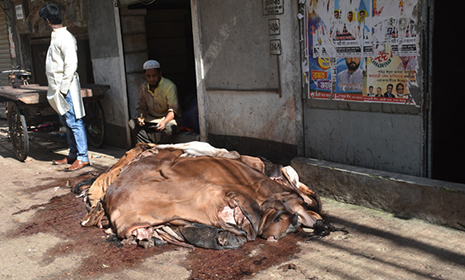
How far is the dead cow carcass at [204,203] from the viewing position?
3881 mm

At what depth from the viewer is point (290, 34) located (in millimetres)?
5023

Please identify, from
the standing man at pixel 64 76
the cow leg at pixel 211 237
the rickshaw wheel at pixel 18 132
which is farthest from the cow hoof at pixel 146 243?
the rickshaw wheel at pixel 18 132

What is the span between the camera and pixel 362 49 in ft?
14.4

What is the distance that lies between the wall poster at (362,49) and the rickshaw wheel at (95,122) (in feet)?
14.7

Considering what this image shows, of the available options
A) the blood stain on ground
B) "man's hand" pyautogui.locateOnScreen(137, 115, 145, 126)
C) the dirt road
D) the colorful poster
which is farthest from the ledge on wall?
"man's hand" pyautogui.locateOnScreen(137, 115, 145, 126)

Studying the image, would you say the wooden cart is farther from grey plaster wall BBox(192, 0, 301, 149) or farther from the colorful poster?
the colorful poster

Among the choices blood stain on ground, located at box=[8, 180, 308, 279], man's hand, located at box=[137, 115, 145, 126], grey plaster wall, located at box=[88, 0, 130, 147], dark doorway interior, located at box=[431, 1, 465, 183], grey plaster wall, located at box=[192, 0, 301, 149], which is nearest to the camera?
blood stain on ground, located at box=[8, 180, 308, 279]

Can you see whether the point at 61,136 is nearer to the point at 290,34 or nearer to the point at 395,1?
the point at 290,34

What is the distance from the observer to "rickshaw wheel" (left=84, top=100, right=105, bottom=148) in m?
8.08

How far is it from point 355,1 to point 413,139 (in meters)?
1.41

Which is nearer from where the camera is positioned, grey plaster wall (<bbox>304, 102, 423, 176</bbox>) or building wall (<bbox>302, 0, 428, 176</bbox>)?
building wall (<bbox>302, 0, 428, 176</bbox>)

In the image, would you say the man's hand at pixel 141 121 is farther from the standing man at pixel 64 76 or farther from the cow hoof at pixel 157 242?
the cow hoof at pixel 157 242

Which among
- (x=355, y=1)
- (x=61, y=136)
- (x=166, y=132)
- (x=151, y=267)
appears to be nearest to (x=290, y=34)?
(x=355, y=1)

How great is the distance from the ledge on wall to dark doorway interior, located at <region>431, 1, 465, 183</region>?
41 cm
